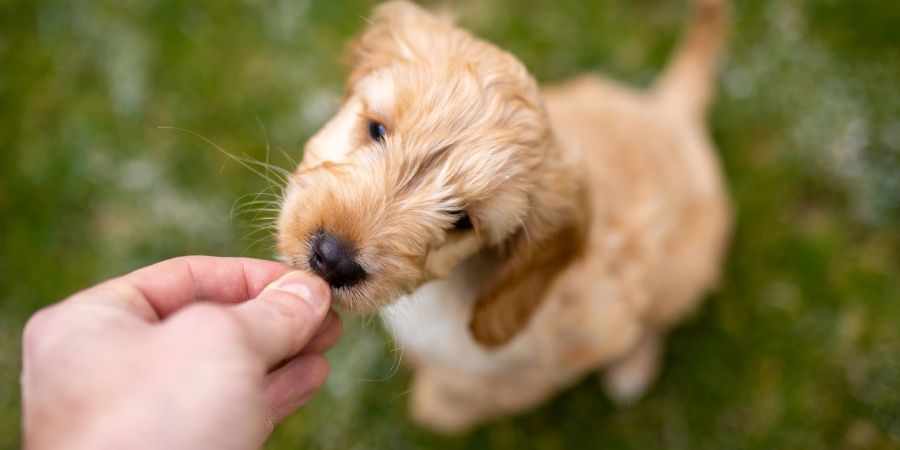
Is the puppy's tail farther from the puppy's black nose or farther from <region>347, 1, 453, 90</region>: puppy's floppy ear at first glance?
the puppy's black nose

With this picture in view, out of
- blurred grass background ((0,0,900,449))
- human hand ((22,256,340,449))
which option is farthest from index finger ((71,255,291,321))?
blurred grass background ((0,0,900,449))

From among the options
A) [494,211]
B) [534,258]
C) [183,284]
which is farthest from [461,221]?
[183,284]

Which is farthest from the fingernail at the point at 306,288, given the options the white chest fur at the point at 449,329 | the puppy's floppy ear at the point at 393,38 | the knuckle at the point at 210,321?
the puppy's floppy ear at the point at 393,38

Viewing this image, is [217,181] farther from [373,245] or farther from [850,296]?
[850,296]

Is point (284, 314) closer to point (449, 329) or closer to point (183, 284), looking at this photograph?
point (183, 284)

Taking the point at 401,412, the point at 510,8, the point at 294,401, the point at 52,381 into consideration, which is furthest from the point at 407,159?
the point at 510,8

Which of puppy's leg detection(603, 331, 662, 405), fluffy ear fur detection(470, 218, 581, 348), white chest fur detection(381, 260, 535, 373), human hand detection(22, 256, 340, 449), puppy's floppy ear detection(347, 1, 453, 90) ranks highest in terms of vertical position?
puppy's floppy ear detection(347, 1, 453, 90)

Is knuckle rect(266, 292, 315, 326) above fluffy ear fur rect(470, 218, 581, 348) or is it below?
above
